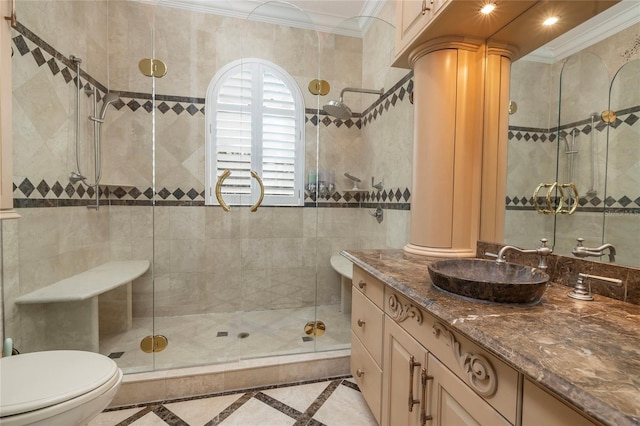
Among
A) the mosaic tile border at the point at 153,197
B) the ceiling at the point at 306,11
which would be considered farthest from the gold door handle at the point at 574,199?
the ceiling at the point at 306,11

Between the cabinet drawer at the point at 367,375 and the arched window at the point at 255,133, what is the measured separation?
4.40 feet

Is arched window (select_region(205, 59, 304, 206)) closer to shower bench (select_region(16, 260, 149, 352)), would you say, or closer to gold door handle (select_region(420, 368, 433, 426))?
shower bench (select_region(16, 260, 149, 352))

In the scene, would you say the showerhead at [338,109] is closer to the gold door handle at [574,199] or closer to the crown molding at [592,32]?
the crown molding at [592,32]

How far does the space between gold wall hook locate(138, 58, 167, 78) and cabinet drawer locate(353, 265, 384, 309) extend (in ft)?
7.23

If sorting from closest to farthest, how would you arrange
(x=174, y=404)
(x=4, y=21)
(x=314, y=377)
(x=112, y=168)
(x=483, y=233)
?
1. (x=4, y=21)
2. (x=483, y=233)
3. (x=174, y=404)
4. (x=314, y=377)
5. (x=112, y=168)

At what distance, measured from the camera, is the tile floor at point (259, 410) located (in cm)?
149

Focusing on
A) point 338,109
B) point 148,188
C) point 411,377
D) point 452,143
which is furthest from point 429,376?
point 148,188

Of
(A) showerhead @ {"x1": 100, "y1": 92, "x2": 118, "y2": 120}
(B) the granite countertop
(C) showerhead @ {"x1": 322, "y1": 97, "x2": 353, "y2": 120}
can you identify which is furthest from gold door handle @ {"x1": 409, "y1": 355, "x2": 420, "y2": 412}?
(A) showerhead @ {"x1": 100, "y1": 92, "x2": 118, "y2": 120}

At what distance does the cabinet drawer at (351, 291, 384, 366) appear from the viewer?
129cm

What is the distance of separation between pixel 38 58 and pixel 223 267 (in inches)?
70.8

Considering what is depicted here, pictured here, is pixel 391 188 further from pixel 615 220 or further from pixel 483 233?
pixel 615 220

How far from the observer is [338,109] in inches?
99.6

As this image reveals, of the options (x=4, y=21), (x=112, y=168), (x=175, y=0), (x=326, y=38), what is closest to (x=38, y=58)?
(x=4, y=21)

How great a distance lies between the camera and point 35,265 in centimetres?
170
